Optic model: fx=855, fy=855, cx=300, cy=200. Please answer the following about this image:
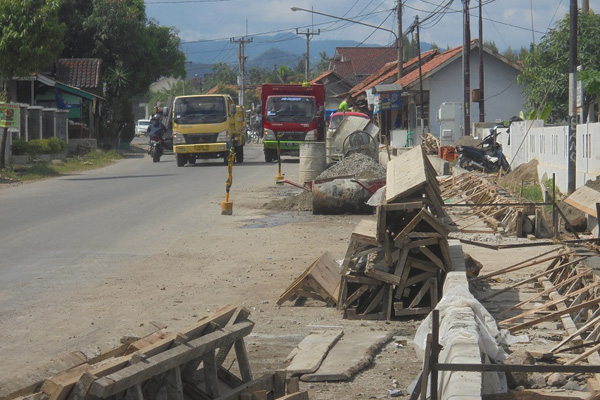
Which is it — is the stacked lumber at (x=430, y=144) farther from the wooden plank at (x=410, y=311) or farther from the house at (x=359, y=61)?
the house at (x=359, y=61)

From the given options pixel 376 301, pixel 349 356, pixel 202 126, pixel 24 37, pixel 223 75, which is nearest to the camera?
pixel 349 356

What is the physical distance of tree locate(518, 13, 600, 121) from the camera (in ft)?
111

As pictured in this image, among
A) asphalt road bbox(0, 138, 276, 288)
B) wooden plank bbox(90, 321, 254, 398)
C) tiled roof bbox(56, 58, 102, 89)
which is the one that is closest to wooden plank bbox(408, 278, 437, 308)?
wooden plank bbox(90, 321, 254, 398)

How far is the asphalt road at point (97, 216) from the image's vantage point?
39.4 ft

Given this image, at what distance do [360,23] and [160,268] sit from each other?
1234 inches

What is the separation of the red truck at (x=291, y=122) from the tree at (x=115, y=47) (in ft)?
52.6

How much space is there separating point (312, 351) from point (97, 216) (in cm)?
1062

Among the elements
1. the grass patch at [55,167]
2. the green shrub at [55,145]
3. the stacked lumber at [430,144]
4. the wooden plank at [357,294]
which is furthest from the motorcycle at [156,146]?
the wooden plank at [357,294]

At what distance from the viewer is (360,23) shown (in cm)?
4097

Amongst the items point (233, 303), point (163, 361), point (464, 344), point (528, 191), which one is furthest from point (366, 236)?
point (528, 191)

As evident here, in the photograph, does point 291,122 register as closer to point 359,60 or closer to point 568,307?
point 568,307

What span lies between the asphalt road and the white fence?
305 inches

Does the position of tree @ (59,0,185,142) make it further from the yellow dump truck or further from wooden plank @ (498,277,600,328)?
wooden plank @ (498,277,600,328)

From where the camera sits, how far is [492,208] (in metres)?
16.6
